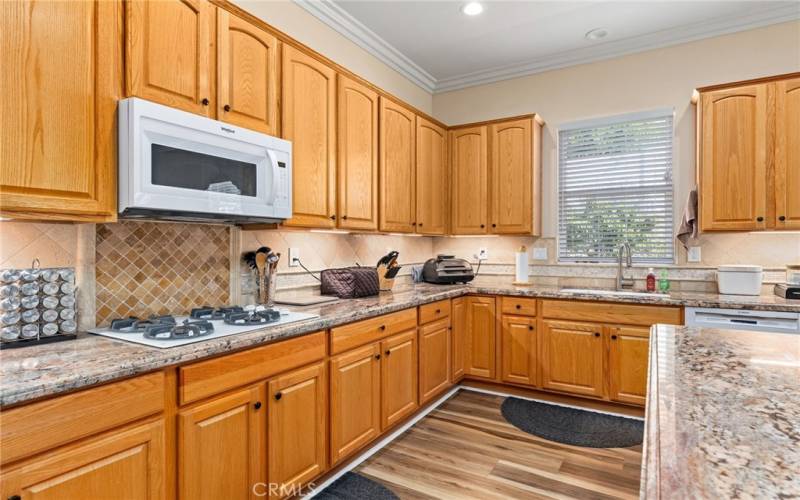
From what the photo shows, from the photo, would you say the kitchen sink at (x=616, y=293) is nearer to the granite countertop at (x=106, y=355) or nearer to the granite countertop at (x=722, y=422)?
the granite countertop at (x=106, y=355)

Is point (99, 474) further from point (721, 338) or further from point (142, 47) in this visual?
point (721, 338)

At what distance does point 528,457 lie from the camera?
2.56 metres

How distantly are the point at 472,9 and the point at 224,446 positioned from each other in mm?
3089

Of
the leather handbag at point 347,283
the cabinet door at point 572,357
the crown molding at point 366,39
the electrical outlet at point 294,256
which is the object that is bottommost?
the cabinet door at point 572,357

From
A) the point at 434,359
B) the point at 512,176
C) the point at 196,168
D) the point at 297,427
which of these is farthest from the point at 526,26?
the point at 297,427

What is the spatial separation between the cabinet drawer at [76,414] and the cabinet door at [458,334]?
2375 millimetres

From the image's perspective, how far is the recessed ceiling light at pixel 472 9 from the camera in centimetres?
307

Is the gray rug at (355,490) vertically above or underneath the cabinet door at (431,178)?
underneath

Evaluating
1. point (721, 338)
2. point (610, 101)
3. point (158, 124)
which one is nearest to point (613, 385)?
point (721, 338)

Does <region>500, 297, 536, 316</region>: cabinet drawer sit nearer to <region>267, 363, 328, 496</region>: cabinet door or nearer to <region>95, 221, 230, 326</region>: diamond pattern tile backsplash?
<region>267, 363, 328, 496</region>: cabinet door

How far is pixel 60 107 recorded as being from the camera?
1.49 m

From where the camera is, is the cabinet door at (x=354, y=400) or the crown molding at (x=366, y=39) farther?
the crown molding at (x=366, y=39)

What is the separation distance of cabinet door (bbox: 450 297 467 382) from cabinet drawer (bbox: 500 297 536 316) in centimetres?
32

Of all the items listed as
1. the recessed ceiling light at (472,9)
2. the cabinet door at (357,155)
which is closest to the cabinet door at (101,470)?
the cabinet door at (357,155)
